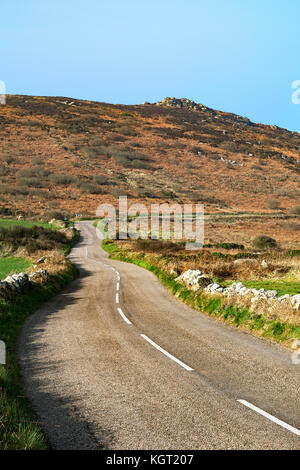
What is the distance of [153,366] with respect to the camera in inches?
368

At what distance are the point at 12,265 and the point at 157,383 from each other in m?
25.5

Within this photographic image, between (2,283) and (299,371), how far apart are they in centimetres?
1298

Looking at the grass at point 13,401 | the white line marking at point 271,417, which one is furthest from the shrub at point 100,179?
the white line marking at point 271,417

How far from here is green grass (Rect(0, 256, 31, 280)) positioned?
28.1 m

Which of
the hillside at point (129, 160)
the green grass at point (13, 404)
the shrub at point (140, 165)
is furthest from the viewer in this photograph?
the shrub at point (140, 165)

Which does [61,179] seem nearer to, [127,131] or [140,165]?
[140,165]

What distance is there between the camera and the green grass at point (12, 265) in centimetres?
2806

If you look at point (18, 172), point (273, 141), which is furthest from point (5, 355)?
point (273, 141)

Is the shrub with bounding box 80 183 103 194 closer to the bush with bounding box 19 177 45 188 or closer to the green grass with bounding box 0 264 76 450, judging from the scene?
the bush with bounding box 19 177 45 188

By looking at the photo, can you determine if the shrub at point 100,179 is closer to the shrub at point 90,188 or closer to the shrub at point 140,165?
the shrub at point 90,188

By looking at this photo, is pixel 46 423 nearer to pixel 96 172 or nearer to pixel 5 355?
pixel 5 355

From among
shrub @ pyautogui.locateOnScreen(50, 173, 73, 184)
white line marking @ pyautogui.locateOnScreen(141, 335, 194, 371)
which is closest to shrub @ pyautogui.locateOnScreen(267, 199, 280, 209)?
shrub @ pyautogui.locateOnScreen(50, 173, 73, 184)

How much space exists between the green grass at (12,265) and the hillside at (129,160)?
45.3 meters

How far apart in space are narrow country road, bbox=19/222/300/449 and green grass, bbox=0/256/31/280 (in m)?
13.0
